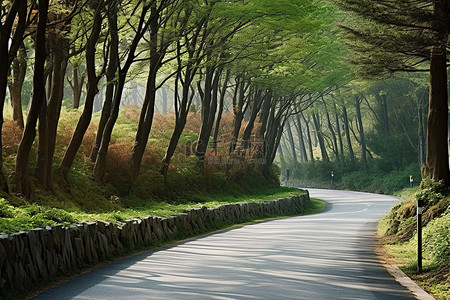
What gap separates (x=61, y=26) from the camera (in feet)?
73.3

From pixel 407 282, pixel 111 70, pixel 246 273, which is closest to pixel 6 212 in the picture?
pixel 246 273

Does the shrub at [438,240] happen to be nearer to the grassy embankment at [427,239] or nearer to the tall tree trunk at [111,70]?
the grassy embankment at [427,239]

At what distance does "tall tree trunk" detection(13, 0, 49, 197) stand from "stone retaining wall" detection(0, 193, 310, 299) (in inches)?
120

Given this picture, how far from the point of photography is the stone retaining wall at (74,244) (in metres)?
11.1

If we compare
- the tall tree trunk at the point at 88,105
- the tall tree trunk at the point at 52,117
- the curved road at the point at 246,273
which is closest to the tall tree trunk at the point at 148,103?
the tall tree trunk at the point at 88,105

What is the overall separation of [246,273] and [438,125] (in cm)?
1163

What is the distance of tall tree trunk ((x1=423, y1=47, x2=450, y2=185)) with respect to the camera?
23.2 metres

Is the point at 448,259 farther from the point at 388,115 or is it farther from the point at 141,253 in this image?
the point at 388,115

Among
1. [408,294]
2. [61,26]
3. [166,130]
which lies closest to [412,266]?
[408,294]

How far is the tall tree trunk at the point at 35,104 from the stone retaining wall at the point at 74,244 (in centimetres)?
305

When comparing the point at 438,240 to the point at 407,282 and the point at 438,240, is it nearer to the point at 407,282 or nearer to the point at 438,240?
the point at 438,240

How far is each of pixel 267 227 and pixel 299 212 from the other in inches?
596

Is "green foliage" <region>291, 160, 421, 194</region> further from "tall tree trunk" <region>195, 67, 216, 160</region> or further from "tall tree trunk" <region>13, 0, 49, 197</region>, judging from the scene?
"tall tree trunk" <region>13, 0, 49, 197</region>

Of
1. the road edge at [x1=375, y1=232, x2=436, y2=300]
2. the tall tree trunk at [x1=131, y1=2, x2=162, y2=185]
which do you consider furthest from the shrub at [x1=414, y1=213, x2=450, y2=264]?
the tall tree trunk at [x1=131, y1=2, x2=162, y2=185]
